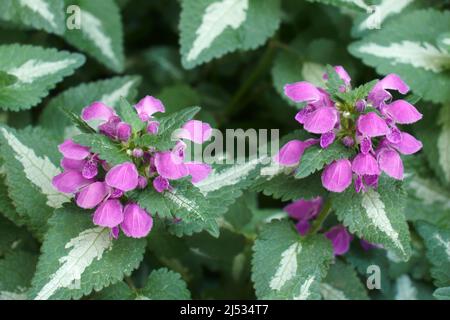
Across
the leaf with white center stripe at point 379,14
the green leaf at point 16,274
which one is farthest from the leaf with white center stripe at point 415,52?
the green leaf at point 16,274

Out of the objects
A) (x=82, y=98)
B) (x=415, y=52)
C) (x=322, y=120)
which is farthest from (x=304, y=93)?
(x=82, y=98)

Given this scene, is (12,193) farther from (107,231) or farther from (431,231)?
(431,231)

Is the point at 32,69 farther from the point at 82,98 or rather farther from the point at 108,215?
the point at 108,215

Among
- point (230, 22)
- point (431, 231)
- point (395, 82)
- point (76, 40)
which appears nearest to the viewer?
point (395, 82)

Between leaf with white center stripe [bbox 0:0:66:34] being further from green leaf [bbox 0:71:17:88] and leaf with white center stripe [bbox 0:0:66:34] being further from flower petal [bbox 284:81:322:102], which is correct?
flower petal [bbox 284:81:322:102]

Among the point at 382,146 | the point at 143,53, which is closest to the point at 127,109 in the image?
the point at 382,146

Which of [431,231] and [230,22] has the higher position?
[230,22]

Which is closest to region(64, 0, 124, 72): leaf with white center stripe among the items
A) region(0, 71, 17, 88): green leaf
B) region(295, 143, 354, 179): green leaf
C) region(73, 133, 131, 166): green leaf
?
region(0, 71, 17, 88): green leaf
